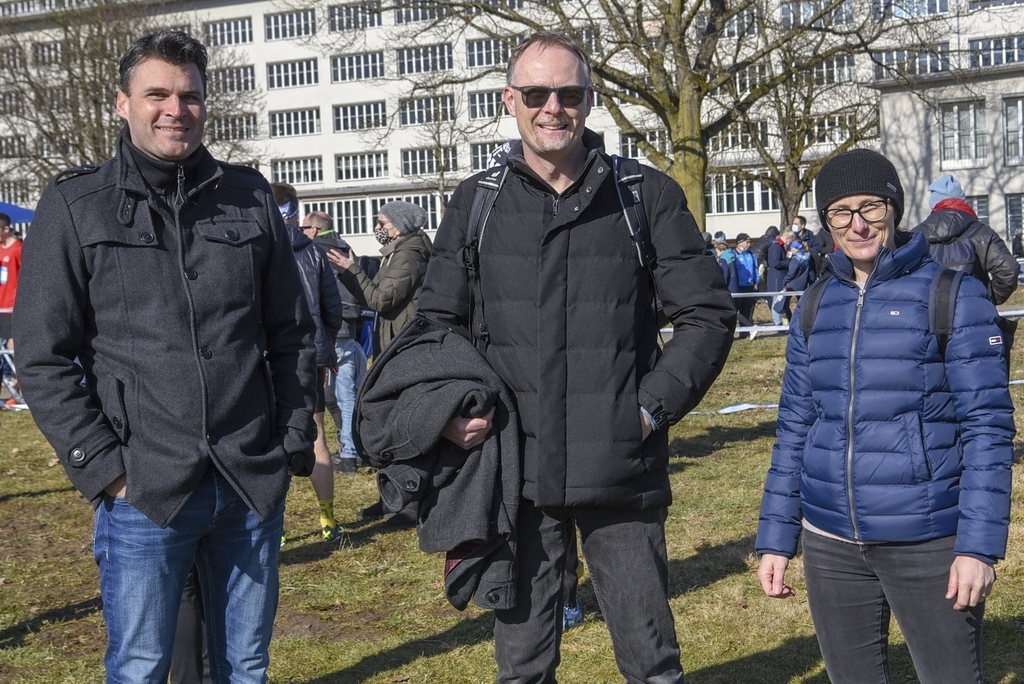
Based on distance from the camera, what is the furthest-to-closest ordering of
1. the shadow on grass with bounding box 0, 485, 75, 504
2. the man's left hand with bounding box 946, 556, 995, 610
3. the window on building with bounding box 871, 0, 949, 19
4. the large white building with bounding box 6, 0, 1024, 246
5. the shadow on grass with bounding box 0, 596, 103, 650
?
the large white building with bounding box 6, 0, 1024, 246, the window on building with bounding box 871, 0, 949, 19, the shadow on grass with bounding box 0, 485, 75, 504, the shadow on grass with bounding box 0, 596, 103, 650, the man's left hand with bounding box 946, 556, 995, 610

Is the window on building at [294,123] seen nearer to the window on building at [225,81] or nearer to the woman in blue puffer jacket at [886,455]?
the window on building at [225,81]

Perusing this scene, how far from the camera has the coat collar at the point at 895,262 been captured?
318 centimetres

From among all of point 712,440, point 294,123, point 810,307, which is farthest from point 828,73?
point 294,123

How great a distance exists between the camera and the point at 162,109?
315cm

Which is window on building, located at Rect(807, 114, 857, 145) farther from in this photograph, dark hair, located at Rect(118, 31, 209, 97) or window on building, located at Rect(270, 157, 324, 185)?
dark hair, located at Rect(118, 31, 209, 97)

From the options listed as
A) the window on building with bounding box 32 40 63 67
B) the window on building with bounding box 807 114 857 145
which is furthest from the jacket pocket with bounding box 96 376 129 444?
the window on building with bounding box 807 114 857 145

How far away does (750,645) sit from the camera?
516 cm

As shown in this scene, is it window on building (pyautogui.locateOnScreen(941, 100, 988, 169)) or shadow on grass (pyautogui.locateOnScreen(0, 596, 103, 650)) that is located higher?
window on building (pyautogui.locateOnScreen(941, 100, 988, 169))

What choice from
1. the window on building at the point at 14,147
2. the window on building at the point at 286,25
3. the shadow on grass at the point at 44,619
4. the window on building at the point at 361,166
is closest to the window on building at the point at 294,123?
the window on building at the point at 361,166

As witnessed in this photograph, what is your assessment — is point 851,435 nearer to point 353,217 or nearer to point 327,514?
point 327,514

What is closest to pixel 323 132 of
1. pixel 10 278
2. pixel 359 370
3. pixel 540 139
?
pixel 10 278

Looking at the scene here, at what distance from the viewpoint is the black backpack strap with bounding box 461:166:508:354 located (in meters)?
3.39

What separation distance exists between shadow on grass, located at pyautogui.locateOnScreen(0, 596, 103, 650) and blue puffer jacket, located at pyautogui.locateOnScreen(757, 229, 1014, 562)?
401cm

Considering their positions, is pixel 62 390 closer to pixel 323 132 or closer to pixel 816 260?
pixel 816 260
